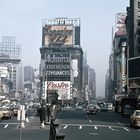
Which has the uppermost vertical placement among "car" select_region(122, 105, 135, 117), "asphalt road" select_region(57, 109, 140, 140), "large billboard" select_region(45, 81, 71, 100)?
"large billboard" select_region(45, 81, 71, 100)

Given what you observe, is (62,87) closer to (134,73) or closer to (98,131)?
(134,73)

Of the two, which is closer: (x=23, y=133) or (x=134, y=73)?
(x=23, y=133)

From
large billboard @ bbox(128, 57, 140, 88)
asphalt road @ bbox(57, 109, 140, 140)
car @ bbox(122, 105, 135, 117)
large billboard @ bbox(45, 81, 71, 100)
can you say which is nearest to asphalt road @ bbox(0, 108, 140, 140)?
asphalt road @ bbox(57, 109, 140, 140)

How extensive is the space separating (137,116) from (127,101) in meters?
37.0

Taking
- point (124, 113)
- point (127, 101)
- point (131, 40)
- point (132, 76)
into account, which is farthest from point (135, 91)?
point (131, 40)

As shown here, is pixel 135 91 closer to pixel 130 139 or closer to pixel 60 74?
pixel 130 139

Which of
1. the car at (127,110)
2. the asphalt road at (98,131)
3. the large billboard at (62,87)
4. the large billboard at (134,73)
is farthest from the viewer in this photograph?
the large billboard at (62,87)

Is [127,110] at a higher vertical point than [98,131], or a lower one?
higher

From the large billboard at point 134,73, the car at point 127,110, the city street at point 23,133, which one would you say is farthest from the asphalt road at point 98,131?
the large billboard at point 134,73

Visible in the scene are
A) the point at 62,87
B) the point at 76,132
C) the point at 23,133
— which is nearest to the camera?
the point at 23,133

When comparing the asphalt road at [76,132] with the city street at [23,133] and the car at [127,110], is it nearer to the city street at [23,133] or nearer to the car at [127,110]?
the city street at [23,133]

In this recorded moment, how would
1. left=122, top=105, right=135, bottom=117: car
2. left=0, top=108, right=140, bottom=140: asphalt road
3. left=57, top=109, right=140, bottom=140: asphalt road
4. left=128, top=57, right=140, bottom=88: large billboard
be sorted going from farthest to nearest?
left=128, top=57, right=140, bottom=88: large billboard < left=122, top=105, right=135, bottom=117: car < left=57, top=109, right=140, bottom=140: asphalt road < left=0, top=108, right=140, bottom=140: asphalt road

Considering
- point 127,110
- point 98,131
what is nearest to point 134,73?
point 127,110

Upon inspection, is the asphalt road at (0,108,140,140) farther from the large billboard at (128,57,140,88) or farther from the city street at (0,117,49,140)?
the large billboard at (128,57,140,88)
